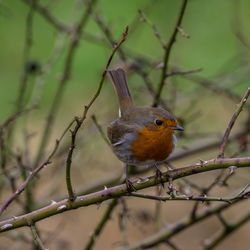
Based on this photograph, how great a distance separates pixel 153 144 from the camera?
2.95 meters

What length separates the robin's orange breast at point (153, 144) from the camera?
9.66 feet

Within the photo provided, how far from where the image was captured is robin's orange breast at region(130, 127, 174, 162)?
2943mm

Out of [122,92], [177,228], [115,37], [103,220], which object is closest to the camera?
[103,220]

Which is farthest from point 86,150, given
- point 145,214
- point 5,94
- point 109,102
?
point 5,94

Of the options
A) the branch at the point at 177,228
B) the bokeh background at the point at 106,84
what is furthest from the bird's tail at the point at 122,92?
the bokeh background at the point at 106,84

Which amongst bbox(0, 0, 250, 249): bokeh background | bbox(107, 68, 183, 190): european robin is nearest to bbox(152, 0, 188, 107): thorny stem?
bbox(107, 68, 183, 190): european robin

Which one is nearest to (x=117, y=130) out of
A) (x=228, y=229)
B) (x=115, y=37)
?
(x=228, y=229)

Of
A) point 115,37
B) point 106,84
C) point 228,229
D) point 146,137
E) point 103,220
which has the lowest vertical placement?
point 228,229

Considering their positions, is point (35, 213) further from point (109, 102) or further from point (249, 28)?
point (249, 28)

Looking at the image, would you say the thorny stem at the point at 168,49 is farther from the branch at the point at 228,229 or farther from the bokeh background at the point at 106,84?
the bokeh background at the point at 106,84

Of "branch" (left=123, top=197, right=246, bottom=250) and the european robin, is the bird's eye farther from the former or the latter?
"branch" (left=123, top=197, right=246, bottom=250)

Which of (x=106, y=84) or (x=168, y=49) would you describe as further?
(x=106, y=84)

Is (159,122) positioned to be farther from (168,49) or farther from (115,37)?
(115,37)

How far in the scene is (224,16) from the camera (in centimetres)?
851
